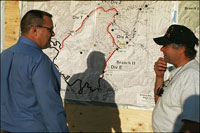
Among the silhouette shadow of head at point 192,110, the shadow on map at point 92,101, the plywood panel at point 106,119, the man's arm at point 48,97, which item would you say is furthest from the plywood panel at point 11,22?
the silhouette shadow of head at point 192,110

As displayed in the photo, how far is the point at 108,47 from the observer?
326 cm

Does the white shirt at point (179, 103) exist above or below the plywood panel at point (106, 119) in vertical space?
above

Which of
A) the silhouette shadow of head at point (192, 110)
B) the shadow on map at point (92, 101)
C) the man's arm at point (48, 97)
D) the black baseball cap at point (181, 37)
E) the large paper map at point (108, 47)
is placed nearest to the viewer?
the silhouette shadow of head at point (192, 110)

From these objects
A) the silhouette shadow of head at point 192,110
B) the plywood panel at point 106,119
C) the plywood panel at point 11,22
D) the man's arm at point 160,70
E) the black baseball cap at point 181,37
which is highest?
the plywood panel at point 11,22

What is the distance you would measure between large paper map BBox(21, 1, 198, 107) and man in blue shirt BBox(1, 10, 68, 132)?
1507mm

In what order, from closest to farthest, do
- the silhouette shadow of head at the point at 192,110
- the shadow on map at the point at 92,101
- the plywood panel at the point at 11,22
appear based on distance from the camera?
1. the silhouette shadow of head at the point at 192,110
2. the shadow on map at the point at 92,101
3. the plywood panel at the point at 11,22

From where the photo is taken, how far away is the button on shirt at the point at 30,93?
1.69 metres

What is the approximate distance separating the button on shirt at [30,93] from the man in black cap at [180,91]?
84 centimetres

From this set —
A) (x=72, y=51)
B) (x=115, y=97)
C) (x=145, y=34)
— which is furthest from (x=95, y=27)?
(x=115, y=97)

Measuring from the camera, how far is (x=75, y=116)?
3.44m

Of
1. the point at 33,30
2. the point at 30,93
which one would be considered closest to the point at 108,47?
the point at 33,30

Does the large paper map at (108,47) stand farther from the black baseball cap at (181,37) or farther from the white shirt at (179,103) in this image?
the white shirt at (179,103)

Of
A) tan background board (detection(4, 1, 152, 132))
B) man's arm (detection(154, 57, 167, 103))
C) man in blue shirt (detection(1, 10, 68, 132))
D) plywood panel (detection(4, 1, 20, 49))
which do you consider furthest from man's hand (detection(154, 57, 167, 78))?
plywood panel (detection(4, 1, 20, 49))

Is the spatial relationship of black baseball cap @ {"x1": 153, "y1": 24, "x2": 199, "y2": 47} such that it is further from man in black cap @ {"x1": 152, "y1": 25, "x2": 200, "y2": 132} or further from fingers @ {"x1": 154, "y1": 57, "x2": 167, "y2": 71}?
fingers @ {"x1": 154, "y1": 57, "x2": 167, "y2": 71}
